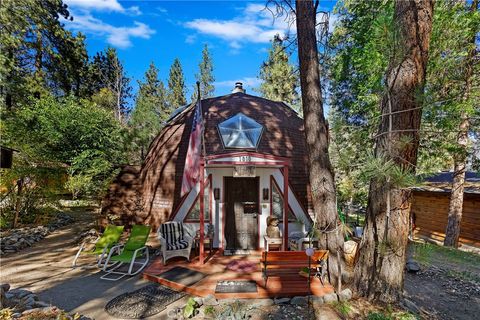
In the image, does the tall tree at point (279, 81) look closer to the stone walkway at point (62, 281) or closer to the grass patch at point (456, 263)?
the grass patch at point (456, 263)

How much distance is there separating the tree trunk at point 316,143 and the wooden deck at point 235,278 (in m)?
0.80

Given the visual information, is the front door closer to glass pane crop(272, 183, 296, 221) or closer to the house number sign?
glass pane crop(272, 183, 296, 221)

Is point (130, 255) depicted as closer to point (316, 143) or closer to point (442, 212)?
point (316, 143)

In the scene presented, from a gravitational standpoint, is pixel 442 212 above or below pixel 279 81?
below

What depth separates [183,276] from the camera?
5.51m

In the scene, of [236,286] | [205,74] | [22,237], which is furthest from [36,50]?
[236,286]

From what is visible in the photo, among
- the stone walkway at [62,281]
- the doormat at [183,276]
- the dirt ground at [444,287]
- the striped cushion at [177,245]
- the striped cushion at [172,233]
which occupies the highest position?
the striped cushion at [172,233]

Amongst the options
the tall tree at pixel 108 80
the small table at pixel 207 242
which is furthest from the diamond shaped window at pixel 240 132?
the tall tree at pixel 108 80

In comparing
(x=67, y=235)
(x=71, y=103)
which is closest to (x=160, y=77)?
(x=71, y=103)

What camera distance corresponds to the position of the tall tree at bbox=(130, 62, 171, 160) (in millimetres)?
17442

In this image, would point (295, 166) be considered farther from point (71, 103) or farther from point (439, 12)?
point (71, 103)

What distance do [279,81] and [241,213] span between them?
813 inches

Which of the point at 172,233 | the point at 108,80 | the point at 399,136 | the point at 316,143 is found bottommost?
the point at 172,233

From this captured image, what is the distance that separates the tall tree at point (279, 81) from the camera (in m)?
25.1
